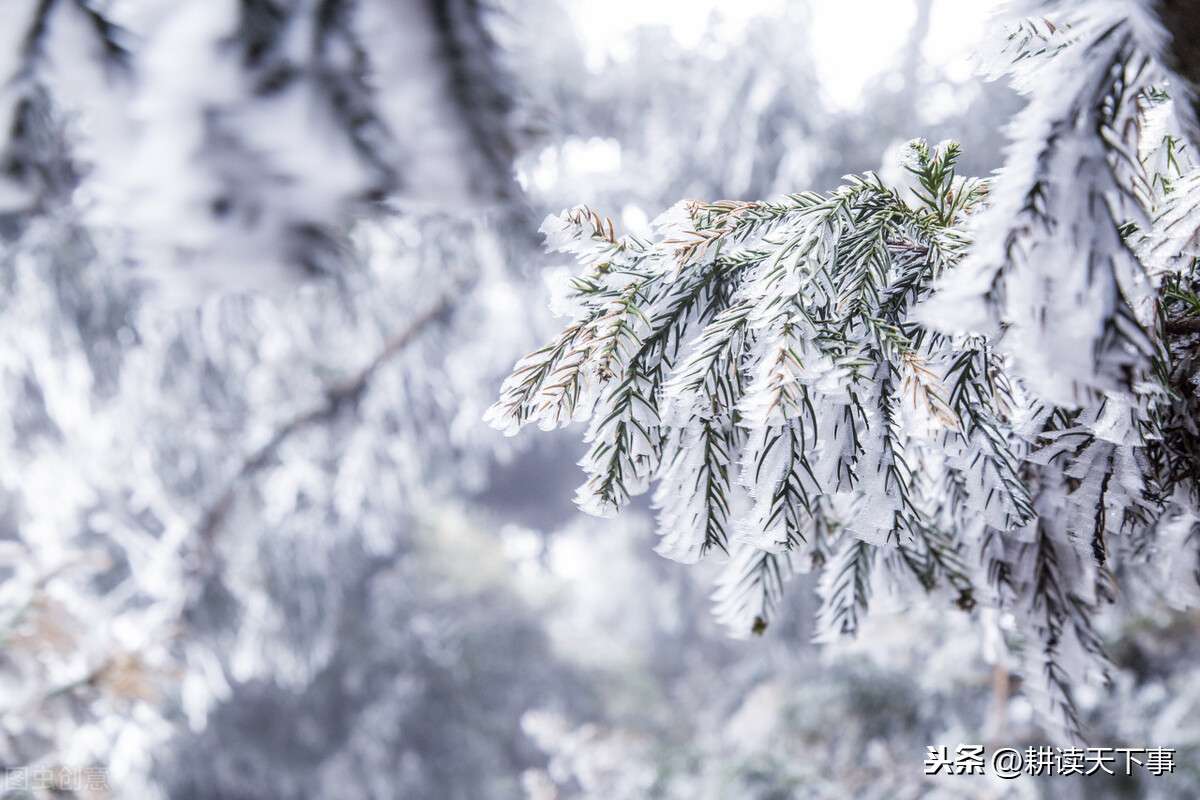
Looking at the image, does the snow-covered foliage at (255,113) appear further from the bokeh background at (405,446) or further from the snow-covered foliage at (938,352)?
the bokeh background at (405,446)

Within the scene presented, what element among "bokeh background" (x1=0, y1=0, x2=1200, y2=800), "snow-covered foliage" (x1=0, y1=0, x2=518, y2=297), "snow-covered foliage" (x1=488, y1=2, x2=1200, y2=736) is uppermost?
"bokeh background" (x1=0, y1=0, x2=1200, y2=800)

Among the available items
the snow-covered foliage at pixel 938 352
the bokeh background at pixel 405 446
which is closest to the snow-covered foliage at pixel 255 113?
→ the snow-covered foliage at pixel 938 352

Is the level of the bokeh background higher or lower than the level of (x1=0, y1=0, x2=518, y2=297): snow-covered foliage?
higher

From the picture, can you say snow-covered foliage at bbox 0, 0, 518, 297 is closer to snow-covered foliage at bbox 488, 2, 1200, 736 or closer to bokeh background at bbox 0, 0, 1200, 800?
snow-covered foliage at bbox 488, 2, 1200, 736

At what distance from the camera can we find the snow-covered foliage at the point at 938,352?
39cm

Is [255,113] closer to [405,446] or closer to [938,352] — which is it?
[938,352]

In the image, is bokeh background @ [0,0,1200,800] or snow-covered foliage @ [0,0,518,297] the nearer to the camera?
snow-covered foliage @ [0,0,518,297]

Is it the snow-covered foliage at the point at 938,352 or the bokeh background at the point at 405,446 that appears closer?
the snow-covered foliage at the point at 938,352

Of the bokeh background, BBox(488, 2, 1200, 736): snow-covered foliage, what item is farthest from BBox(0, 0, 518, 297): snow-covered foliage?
the bokeh background

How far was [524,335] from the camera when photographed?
9.91 feet

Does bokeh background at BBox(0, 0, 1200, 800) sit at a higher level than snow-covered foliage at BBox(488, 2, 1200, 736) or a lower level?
higher

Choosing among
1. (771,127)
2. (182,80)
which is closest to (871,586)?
(182,80)

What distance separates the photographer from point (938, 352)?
58 cm

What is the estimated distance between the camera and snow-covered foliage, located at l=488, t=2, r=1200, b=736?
0.39 metres
